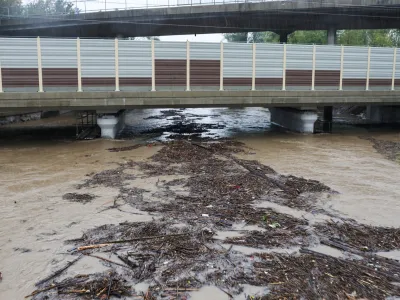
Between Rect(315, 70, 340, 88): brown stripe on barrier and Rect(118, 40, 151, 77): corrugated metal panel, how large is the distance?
791 centimetres

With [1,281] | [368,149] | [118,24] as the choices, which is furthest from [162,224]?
[118,24]

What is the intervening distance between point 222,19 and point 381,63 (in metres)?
13.9

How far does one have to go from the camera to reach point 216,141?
16.8 meters

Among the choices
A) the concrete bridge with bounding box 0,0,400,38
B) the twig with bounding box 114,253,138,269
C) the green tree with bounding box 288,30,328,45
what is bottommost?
the twig with bounding box 114,253,138,269

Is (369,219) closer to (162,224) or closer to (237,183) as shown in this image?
(237,183)

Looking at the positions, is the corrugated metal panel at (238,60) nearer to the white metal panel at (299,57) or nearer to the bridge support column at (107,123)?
the white metal panel at (299,57)

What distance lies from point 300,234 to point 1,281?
470 cm

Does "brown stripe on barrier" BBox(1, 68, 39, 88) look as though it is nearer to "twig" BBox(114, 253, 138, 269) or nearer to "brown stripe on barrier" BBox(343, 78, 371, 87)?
"twig" BBox(114, 253, 138, 269)

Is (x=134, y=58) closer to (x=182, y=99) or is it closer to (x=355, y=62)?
(x=182, y=99)

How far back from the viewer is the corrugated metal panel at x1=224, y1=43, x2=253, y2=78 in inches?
655

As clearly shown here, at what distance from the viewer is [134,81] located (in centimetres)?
1568

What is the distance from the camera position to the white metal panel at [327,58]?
17.6 metres

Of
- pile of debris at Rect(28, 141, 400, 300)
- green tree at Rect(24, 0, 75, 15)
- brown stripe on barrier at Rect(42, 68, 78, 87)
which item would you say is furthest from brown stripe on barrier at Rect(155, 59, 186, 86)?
green tree at Rect(24, 0, 75, 15)

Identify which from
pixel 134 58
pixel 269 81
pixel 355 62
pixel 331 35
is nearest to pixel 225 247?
pixel 134 58
